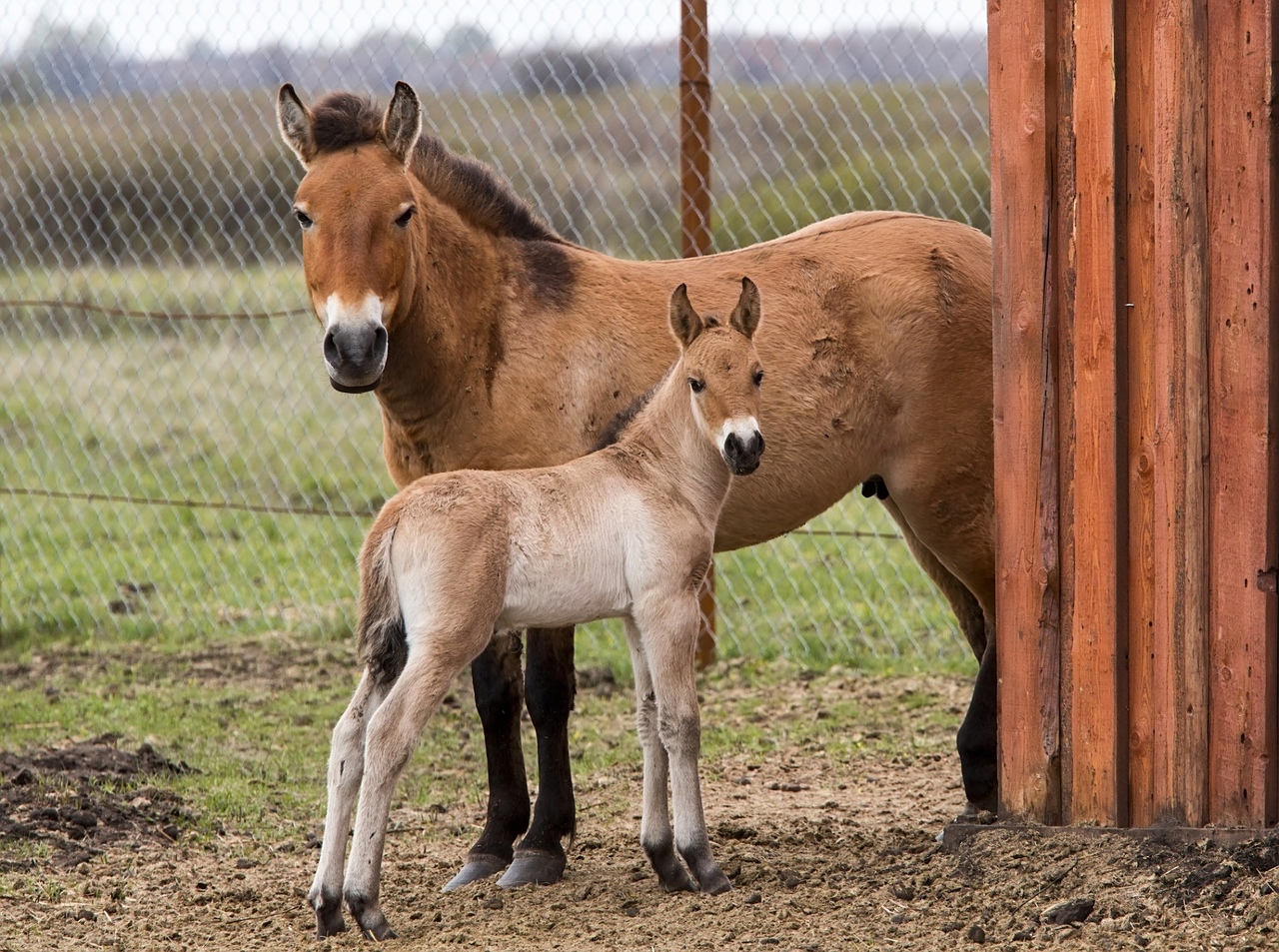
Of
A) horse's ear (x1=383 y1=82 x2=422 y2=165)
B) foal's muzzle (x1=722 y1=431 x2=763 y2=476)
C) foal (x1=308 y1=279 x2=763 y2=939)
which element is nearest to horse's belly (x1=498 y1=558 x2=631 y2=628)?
foal (x1=308 y1=279 x2=763 y2=939)

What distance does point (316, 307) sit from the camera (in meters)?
4.50

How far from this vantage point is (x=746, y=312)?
424cm

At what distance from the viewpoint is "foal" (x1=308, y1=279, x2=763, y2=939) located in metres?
3.88

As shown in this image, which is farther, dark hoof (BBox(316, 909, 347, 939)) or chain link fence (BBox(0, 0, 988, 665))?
chain link fence (BBox(0, 0, 988, 665))

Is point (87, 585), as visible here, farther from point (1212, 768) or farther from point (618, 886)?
point (1212, 768)

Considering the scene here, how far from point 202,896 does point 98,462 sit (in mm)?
8687

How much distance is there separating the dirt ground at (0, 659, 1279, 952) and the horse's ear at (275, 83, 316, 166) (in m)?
2.24

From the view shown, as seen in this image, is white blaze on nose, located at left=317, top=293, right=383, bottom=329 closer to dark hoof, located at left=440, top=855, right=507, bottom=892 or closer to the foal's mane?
the foal's mane

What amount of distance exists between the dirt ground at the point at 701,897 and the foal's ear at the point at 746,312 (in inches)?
60.9

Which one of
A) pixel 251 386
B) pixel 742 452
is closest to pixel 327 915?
pixel 742 452

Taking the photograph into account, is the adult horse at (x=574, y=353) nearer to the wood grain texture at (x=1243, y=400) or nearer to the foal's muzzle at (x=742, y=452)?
the foal's muzzle at (x=742, y=452)

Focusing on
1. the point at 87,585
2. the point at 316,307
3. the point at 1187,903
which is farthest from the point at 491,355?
the point at 87,585

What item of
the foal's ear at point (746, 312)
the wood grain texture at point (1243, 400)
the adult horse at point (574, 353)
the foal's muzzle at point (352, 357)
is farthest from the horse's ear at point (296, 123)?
the wood grain texture at point (1243, 400)

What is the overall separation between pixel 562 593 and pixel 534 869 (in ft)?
3.25
